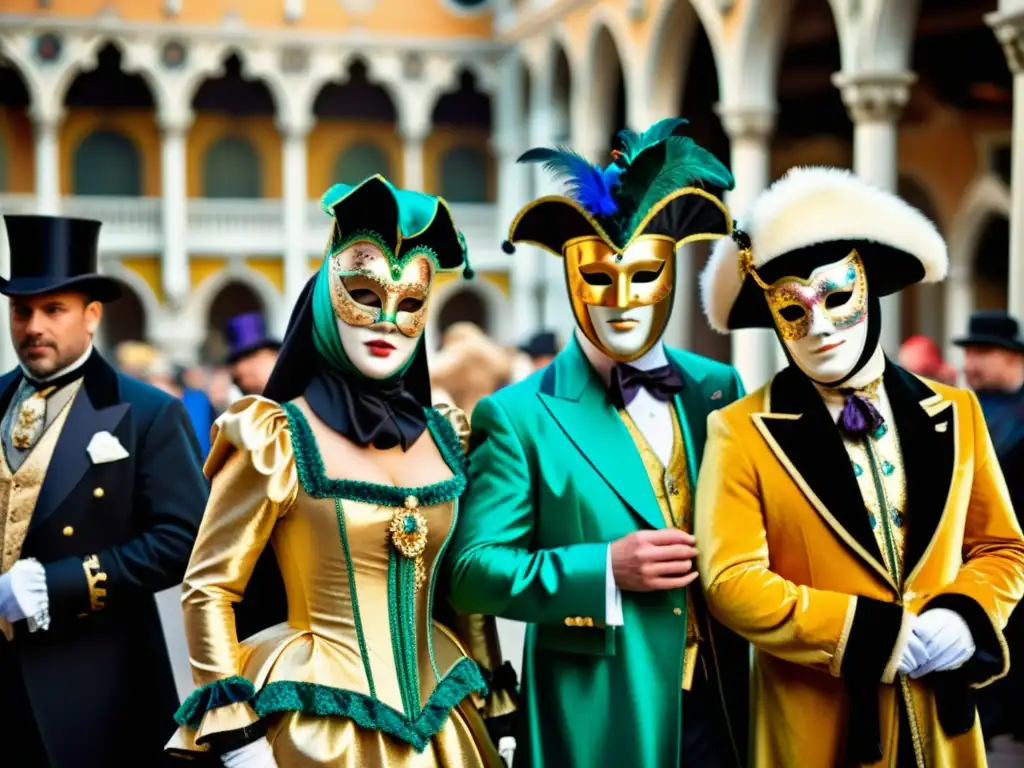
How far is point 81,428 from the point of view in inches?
146

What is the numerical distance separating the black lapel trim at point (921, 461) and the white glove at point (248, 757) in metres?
1.33

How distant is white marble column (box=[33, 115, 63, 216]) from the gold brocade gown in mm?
22101

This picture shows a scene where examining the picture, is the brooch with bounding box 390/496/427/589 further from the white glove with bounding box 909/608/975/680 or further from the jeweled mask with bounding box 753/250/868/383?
the white glove with bounding box 909/608/975/680

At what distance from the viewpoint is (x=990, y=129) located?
16125 millimetres

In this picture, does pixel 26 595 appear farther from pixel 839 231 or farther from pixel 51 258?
pixel 839 231

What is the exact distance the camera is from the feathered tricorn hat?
10.5 ft

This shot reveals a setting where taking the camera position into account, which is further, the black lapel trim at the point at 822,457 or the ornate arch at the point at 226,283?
the ornate arch at the point at 226,283

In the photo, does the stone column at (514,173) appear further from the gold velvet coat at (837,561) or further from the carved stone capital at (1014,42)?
the gold velvet coat at (837,561)

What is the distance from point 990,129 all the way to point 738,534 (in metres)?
14.3

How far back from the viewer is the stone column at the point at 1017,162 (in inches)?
363

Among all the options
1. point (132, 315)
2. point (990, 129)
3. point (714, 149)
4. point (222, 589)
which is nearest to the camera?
point (222, 589)

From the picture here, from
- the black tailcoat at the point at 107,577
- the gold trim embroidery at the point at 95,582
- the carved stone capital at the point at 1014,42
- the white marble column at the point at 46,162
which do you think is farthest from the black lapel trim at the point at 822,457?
the white marble column at the point at 46,162

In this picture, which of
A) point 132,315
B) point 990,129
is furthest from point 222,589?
point 132,315

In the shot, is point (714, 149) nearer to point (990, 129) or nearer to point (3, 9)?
point (990, 129)
